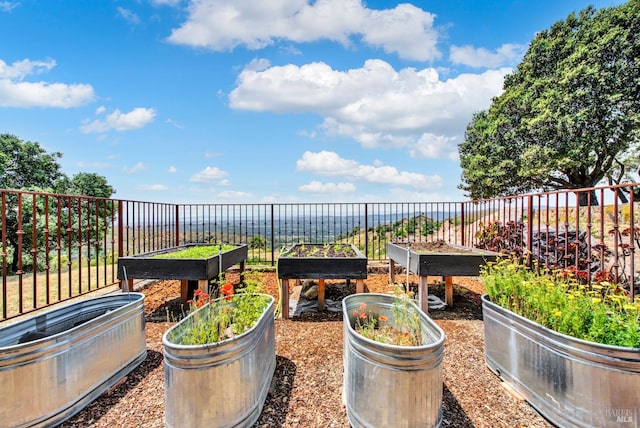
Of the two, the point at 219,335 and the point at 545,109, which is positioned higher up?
the point at 545,109

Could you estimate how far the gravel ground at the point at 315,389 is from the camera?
1751mm

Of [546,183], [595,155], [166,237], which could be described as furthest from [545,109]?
[166,237]

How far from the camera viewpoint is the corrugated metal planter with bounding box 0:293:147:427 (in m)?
1.54

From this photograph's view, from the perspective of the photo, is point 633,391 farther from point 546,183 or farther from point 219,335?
point 546,183

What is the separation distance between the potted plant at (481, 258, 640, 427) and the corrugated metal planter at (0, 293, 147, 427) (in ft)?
9.17

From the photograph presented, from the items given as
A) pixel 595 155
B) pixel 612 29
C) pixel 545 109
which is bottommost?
pixel 595 155

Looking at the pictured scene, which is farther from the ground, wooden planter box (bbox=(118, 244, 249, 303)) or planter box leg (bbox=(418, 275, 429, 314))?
wooden planter box (bbox=(118, 244, 249, 303))

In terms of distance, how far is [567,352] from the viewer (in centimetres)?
164

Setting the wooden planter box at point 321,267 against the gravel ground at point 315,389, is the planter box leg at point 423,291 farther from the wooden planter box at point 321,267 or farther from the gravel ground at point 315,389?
the wooden planter box at point 321,267

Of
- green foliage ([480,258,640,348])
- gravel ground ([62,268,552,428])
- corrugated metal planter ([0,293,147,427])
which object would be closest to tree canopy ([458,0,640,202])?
gravel ground ([62,268,552,428])

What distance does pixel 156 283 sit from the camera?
507cm

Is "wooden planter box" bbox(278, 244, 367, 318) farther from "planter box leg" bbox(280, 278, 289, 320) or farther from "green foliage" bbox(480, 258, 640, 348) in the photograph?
"green foliage" bbox(480, 258, 640, 348)

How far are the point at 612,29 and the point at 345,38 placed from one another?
10.3 meters

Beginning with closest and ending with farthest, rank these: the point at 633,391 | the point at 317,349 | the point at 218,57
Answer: the point at 633,391
the point at 317,349
the point at 218,57
